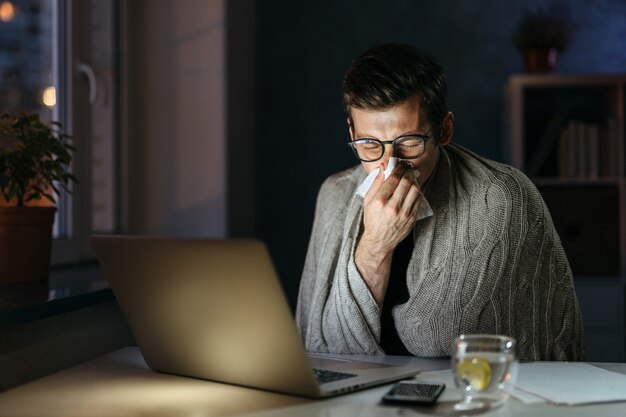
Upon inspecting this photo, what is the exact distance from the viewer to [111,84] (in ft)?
9.84

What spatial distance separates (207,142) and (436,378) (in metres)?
2.01

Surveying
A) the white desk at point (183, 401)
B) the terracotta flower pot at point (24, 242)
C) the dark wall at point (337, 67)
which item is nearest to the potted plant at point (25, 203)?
the terracotta flower pot at point (24, 242)

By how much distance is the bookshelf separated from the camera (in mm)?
3232

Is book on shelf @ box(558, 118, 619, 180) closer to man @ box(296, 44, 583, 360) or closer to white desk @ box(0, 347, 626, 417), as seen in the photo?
man @ box(296, 44, 583, 360)

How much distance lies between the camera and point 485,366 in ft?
3.32

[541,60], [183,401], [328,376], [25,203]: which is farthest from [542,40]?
[183,401]

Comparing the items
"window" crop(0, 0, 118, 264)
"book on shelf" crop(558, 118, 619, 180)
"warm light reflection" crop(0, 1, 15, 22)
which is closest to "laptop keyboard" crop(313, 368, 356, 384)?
"window" crop(0, 0, 118, 264)

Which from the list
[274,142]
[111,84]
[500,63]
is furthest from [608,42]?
[111,84]

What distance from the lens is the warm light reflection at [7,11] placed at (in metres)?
2.28

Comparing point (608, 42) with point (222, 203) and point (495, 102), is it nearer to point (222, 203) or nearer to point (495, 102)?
point (495, 102)

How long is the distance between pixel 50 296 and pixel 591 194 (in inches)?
90.8

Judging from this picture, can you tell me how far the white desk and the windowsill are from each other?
0.20 metres

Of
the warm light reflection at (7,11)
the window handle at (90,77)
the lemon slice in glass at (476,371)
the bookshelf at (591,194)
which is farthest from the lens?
the bookshelf at (591,194)

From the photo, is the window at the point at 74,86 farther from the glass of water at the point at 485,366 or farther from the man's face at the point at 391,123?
the glass of water at the point at 485,366
